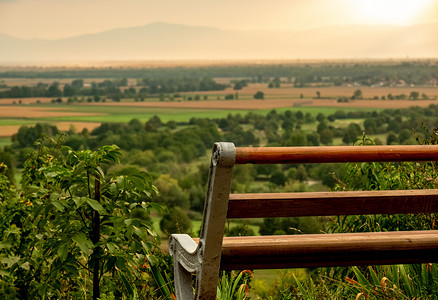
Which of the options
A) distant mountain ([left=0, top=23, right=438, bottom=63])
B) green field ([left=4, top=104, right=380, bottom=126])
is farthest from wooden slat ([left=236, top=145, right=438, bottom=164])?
distant mountain ([left=0, top=23, right=438, bottom=63])

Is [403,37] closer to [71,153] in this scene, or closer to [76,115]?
[76,115]

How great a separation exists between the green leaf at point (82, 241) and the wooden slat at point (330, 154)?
1.46 meters

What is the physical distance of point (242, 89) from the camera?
8138cm

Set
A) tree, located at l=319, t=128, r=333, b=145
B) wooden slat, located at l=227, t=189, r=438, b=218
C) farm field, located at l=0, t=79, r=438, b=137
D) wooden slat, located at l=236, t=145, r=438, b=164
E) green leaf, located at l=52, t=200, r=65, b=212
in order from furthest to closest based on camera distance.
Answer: farm field, located at l=0, t=79, r=438, b=137
tree, located at l=319, t=128, r=333, b=145
green leaf, located at l=52, t=200, r=65, b=212
wooden slat, located at l=227, t=189, r=438, b=218
wooden slat, located at l=236, t=145, r=438, b=164

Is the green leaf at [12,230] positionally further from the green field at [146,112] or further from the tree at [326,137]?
the green field at [146,112]

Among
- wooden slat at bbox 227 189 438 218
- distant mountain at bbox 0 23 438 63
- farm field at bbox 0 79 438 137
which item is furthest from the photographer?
distant mountain at bbox 0 23 438 63

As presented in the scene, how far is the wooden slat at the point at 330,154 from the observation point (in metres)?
1.62

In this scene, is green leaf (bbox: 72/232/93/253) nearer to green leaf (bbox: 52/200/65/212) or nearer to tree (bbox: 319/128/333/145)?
green leaf (bbox: 52/200/65/212)

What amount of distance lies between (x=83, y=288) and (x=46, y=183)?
67 centimetres

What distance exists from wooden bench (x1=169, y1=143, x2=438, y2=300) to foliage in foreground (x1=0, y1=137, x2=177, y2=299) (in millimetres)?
1037

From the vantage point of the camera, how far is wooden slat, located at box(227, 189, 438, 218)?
1.77 m

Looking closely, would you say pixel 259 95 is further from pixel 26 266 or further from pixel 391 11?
pixel 26 266

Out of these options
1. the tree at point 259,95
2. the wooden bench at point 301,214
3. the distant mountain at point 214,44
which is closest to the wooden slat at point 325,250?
the wooden bench at point 301,214

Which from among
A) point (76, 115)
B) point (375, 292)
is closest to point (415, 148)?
point (375, 292)
